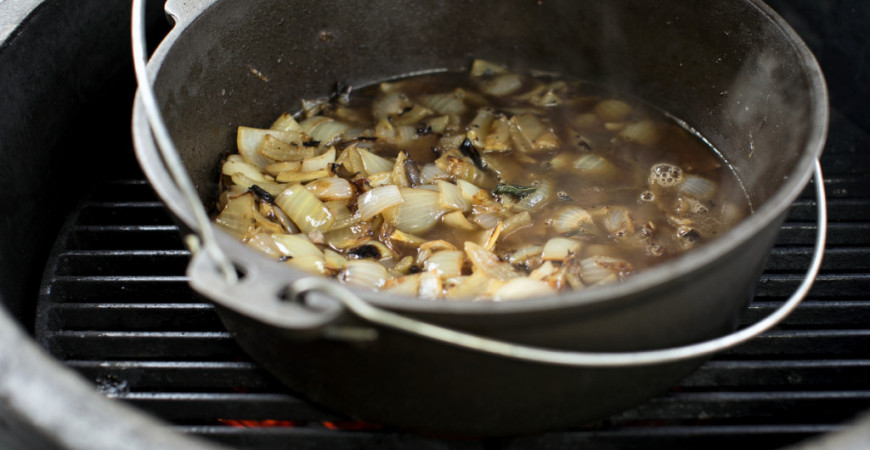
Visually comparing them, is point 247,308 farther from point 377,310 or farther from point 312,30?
point 312,30

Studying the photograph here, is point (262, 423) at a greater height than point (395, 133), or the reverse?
point (395, 133)

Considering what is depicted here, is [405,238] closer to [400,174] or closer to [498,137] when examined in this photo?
[400,174]

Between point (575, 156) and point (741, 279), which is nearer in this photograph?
point (741, 279)

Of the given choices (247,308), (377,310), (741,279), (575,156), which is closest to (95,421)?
(247,308)

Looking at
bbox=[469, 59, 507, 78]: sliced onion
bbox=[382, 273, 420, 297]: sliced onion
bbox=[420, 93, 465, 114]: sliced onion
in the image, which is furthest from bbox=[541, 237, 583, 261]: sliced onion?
bbox=[469, 59, 507, 78]: sliced onion

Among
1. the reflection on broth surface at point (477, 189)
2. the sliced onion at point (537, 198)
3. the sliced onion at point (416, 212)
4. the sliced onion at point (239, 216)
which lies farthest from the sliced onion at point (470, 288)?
the sliced onion at point (239, 216)

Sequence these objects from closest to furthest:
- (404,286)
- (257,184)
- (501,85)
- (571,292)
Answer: (571,292) → (404,286) → (257,184) → (501,85)

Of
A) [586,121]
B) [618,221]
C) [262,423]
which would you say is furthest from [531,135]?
[262,423]
